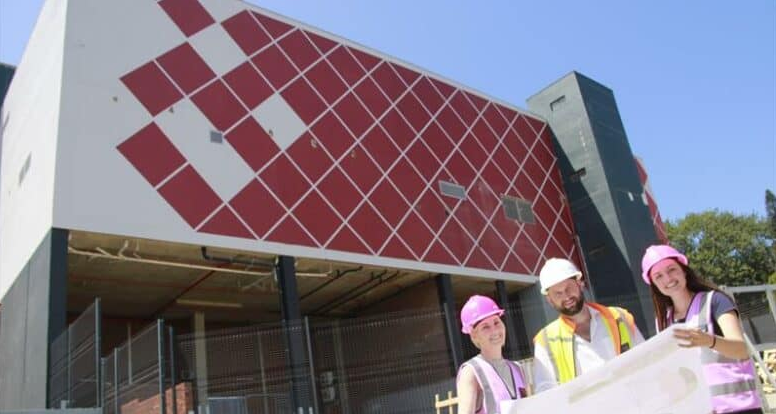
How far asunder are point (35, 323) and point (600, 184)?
20685 millimetres

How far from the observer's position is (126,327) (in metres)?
24.1

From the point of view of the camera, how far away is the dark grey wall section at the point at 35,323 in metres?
13.6

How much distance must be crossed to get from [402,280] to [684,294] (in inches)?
745

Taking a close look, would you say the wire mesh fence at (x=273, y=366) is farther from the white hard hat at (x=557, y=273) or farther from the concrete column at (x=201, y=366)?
the white hard hat at (x=557, y=273)

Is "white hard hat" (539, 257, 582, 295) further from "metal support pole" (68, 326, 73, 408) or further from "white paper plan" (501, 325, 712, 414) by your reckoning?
"metal support pole" (68, 326, 73, 408)

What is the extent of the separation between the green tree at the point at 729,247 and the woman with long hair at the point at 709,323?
54265 mm

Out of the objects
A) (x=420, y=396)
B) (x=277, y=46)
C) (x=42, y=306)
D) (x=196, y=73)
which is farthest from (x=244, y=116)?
(x=420, y=396)

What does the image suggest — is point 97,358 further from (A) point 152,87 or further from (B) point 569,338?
Answer: (B) point 569,338

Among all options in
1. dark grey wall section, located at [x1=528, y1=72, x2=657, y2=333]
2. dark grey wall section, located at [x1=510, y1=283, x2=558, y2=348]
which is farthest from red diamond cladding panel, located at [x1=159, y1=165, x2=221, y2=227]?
dark grey wall section, located at [x1=528, y1=72, x2=657, y2=333]

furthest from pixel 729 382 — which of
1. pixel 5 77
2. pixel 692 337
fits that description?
pixel 5 77

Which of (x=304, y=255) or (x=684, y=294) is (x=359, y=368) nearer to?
(x=304, y=255)

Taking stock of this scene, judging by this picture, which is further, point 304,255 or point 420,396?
point 304,255

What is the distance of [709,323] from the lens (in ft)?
11.8

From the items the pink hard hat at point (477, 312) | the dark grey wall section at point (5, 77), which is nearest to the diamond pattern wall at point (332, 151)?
the dark grey wall section at point (5, 77)
